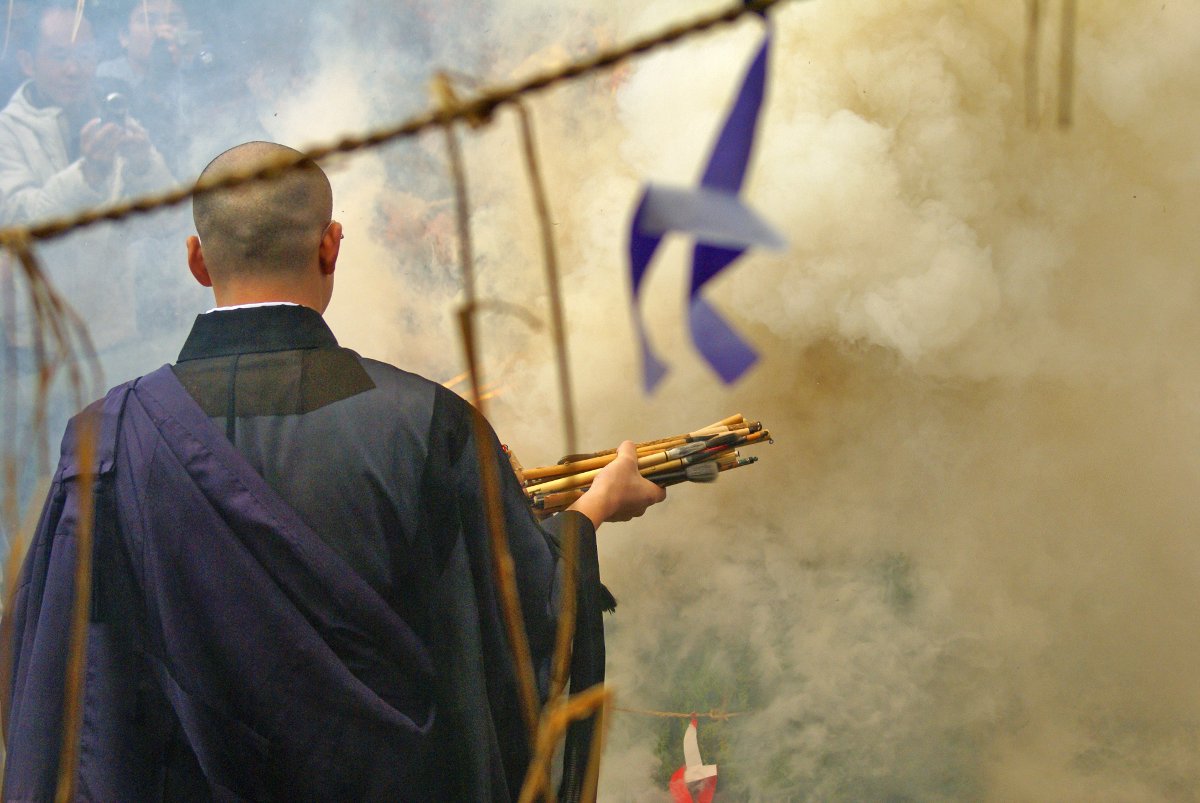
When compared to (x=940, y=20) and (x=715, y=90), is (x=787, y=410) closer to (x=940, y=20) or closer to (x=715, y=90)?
(x=715, y=90)

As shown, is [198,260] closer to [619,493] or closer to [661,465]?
[619,493]

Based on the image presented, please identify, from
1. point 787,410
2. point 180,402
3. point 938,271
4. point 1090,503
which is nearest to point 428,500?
point 180,402

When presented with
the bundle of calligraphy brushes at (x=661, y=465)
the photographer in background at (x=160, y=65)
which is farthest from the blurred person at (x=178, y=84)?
the bundle of calligraphy brushes at (x=661, y=465)

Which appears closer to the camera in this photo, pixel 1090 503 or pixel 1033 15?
pixel 1033 15

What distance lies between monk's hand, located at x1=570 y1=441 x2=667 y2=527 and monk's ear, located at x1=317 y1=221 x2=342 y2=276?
43 centimetres

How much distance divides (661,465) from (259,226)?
675 mm

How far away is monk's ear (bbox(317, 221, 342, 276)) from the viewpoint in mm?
1169

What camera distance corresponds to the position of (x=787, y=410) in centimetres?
202

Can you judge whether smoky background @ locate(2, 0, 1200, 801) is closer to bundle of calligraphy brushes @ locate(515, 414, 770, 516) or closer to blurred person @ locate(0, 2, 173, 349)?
blurred person @ locate(0, 2, 173, 349)

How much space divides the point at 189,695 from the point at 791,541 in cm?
125

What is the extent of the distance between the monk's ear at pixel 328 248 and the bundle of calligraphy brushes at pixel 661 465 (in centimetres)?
47

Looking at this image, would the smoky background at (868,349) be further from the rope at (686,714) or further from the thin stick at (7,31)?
the thin stick at (7,31)

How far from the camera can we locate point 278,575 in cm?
105

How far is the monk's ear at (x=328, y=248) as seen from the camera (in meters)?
1.17
